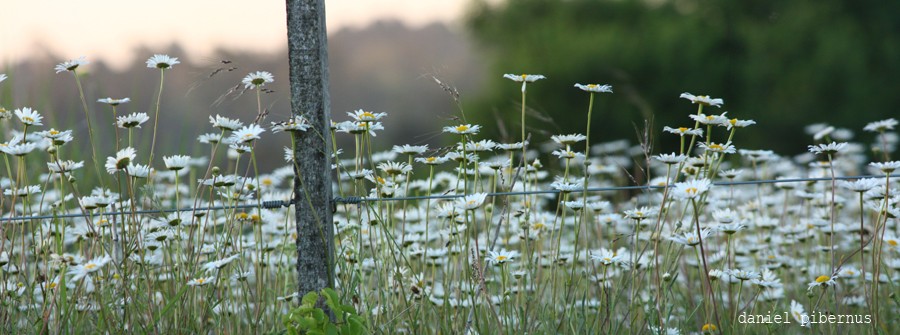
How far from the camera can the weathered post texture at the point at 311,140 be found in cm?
245

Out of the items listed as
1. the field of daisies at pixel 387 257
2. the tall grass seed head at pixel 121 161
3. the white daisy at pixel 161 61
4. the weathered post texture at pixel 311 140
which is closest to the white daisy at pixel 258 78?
the field of daisies at pixel 387 257

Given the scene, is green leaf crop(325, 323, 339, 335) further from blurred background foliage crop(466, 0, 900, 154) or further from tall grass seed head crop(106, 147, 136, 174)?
blurred background foliage crop(466, 0, 900, 154)

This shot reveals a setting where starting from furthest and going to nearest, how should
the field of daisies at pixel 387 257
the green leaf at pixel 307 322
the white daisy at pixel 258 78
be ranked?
1. the white daisy at pixel 258 78
2. the field of daisies at pixel 387 257
3. the green leaf at pixel 307 322

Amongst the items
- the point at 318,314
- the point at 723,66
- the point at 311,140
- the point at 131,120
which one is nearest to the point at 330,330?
the point at 318,314

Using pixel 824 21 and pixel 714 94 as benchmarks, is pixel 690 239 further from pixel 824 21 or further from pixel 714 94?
pixel 824 21

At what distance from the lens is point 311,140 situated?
246cm

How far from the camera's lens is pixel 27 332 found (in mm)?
2598

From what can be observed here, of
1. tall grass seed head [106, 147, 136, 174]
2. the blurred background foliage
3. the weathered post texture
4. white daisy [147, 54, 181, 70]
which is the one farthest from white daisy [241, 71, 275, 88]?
the blurred background foliage

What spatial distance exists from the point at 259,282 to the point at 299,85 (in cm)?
58

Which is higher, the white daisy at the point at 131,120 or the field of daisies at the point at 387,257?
the white daisy at the point at 131,120

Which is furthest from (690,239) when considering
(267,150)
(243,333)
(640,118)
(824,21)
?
(267,150)

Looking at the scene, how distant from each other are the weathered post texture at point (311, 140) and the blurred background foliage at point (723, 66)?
29.2ft

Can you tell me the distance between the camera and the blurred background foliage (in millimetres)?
11711

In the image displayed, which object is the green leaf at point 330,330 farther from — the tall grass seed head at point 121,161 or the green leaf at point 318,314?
the tall grass seed head at point 121,161
